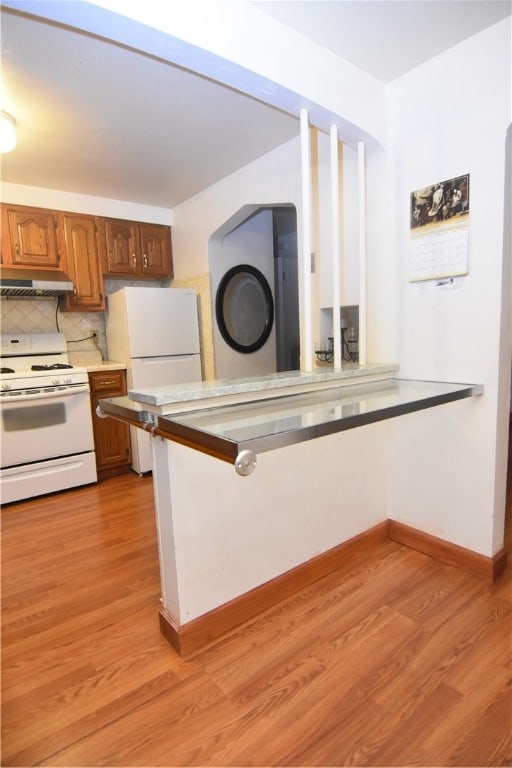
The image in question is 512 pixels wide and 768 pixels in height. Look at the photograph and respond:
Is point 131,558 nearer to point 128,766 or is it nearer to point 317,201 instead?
point 128,766

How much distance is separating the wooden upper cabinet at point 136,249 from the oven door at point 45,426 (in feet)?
3.78

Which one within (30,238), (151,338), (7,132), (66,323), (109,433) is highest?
(7,132)

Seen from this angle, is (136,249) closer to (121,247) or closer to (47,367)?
(121,247)

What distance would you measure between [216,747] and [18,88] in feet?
8.90

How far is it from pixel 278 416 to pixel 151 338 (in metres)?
2.27

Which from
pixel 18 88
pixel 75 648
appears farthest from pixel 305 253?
pixel 75 648

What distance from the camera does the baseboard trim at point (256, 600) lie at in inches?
56.6

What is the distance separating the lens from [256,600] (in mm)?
1605

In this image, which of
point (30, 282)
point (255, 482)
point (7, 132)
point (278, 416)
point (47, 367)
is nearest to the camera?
point (278, 416)

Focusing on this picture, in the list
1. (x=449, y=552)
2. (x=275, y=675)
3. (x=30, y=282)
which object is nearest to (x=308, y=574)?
(x=275, y=675)

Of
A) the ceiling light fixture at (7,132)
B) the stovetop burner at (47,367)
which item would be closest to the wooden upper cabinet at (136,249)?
the stovetop burner at (47,367)

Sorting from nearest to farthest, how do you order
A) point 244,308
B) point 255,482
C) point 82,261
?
point 255,482
point 82,261
point 244,308

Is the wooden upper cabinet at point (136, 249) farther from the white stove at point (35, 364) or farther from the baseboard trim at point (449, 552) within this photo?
the baseboard trim at point (449, 552)

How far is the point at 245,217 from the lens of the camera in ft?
10.1
